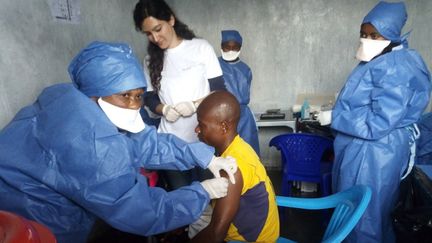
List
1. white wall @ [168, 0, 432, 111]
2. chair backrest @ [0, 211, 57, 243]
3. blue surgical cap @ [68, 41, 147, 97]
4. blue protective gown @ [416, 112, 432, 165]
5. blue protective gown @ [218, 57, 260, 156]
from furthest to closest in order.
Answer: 1. white wall @ [168, 0, 432, 111]
2. blue protective gown @ [218, 57, 260, 156]
3. blue protective gown @ [416, 112, 432, 165]
4. blue surgical cap @ [68, 41, 147, 97]
5. chair backrest @ [0, 211, 57, 243]

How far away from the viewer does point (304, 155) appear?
2209mm

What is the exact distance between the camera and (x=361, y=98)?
1486mm

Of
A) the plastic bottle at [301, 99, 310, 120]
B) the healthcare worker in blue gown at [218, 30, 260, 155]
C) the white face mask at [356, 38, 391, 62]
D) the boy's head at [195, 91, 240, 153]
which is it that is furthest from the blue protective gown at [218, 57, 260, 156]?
the boy's head at [195, 91, 240, 153]

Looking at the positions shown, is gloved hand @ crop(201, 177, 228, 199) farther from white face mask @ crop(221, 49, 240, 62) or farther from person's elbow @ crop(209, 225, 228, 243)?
white face mask @ crop(221, 49, 240, 62)

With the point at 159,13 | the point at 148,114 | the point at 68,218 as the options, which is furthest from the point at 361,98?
the point at 68,218

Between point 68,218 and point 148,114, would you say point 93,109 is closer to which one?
point 68,218

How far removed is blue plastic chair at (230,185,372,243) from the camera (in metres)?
0.97

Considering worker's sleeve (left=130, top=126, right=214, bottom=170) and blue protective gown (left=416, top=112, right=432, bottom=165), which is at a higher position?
worker's sleeve (left=130, top=126, right=214, bottom=170)

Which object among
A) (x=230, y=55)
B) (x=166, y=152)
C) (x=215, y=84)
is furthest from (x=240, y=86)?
(x=166, y=152)

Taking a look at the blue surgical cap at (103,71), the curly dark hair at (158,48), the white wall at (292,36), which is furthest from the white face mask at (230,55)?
the blue surgical cap at (103,71)

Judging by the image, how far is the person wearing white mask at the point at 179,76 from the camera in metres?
1.54

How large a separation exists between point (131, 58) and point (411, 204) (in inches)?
55.0

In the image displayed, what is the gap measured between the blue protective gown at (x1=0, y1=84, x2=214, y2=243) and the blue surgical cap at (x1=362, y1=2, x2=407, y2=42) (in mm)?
1281

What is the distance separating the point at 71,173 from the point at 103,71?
32cm
